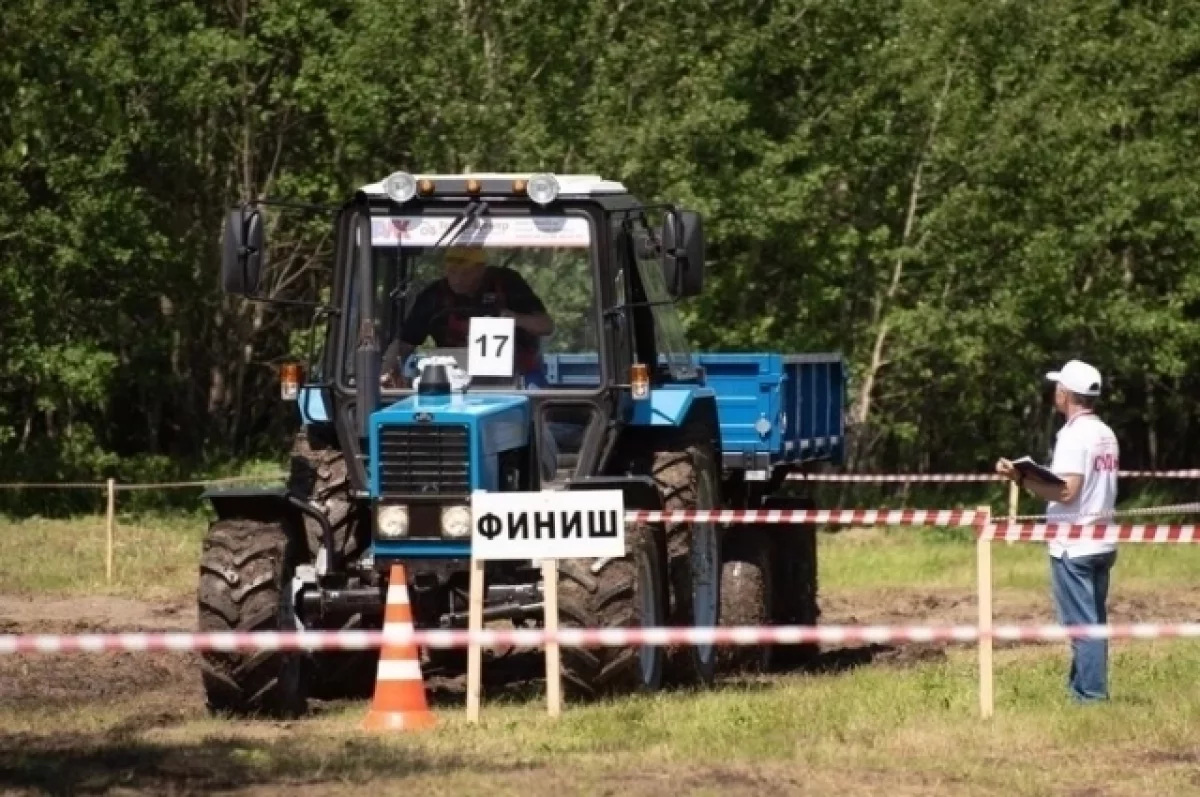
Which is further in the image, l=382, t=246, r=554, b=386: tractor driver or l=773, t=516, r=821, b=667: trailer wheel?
l=773, t=516, r=821, b=667: trailer wheel

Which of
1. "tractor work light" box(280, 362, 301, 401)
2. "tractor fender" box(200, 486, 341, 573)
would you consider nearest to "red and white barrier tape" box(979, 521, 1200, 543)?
"tractor fender" box(200, 486, 341, 573)

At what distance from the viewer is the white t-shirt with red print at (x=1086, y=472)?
45.5ft

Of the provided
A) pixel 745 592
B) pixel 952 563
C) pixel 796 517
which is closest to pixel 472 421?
pixel 796 517

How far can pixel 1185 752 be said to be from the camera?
482 inches

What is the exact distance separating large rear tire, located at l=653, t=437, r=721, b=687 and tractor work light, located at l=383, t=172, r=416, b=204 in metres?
2.21

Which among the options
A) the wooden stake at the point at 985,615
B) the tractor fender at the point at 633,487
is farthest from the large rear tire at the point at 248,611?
the wooden stake at the point at 985,615

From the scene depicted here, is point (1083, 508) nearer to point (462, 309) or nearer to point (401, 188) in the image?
point (462, 309)

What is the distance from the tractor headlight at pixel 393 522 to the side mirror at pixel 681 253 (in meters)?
1.87

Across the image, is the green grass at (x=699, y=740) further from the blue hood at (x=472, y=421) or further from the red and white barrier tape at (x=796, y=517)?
the blue hood at (x=472, y=421)

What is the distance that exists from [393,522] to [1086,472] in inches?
143

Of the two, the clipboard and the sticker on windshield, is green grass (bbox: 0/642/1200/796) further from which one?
the sticker on windshield

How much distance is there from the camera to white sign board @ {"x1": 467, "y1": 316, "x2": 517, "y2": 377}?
15.0 metres

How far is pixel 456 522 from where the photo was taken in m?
14.4

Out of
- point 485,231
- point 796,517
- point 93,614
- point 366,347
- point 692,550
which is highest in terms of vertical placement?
point 485,231
